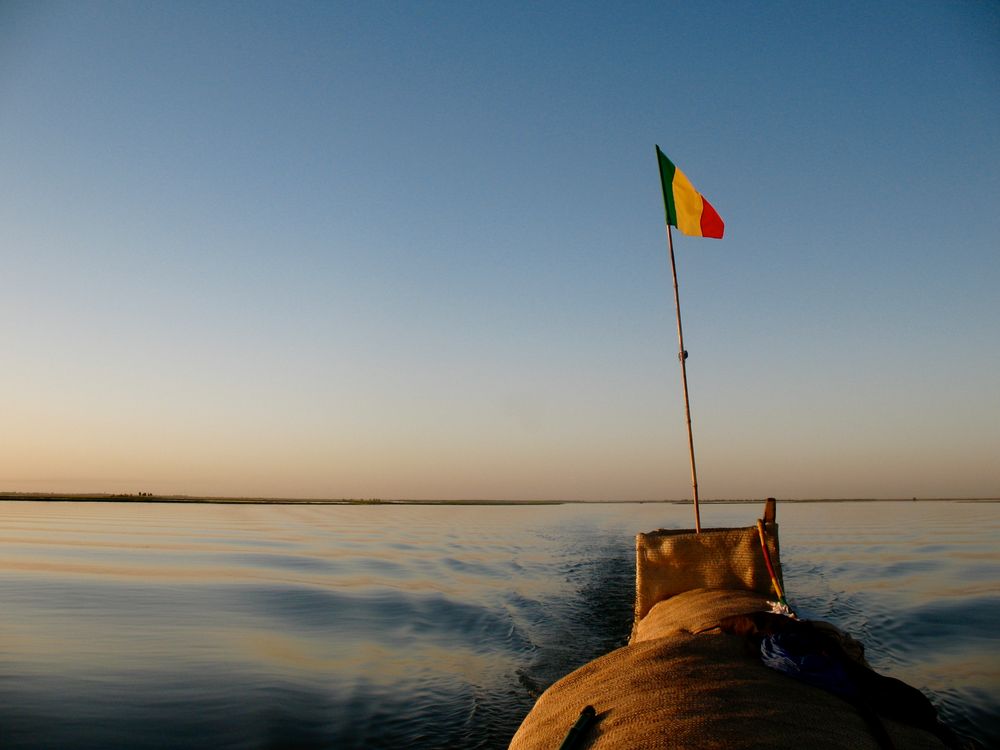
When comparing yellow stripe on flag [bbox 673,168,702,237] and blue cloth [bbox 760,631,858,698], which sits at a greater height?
yellow stripe on flag [bbox 673,168,702,237]

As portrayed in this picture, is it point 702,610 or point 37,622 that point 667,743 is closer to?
point 702,610

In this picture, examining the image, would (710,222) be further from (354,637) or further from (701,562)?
(354,637)

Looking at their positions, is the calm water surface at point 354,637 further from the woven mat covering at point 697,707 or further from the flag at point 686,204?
the flag at point 686,204

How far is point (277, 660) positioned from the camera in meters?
6.71

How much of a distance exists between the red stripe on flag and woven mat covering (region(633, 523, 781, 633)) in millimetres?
4635

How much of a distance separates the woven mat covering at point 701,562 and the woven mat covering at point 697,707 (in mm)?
2606

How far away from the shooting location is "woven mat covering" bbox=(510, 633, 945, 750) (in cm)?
260

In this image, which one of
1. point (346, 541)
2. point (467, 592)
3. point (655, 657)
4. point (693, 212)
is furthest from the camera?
point (346, 541)

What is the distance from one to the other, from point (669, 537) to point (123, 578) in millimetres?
11323

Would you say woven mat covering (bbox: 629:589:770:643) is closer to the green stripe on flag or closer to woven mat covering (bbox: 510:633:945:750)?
woven mat covering (bbox: 510:633:945:750)

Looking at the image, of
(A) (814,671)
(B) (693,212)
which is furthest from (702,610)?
(B) (693,212)

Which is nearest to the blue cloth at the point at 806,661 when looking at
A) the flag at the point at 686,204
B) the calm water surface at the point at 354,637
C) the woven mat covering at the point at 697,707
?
the woven mat covering at the point at 697,707

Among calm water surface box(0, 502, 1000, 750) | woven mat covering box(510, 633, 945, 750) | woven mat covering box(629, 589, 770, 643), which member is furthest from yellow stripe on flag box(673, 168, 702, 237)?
woven mat covering box(510, 633, 945, 750)

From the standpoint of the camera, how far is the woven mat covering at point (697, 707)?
2.60 meters
